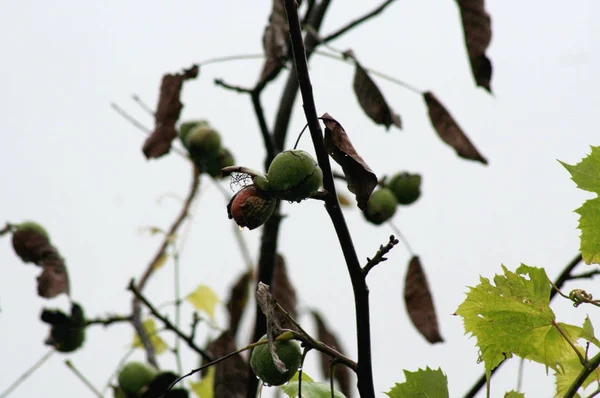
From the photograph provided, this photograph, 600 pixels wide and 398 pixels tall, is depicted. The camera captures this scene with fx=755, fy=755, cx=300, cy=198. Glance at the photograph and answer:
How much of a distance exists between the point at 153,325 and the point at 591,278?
3.53 feet

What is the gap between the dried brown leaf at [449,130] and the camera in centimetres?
133

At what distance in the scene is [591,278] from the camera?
1230mm

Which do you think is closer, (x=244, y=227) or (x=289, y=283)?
(x=244, y=227)

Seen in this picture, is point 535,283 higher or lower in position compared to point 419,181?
lower

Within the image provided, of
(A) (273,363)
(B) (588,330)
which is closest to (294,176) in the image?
(A) (273,363)

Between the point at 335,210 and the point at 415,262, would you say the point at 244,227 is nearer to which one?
the point at 335,210

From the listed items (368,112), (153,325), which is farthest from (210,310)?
(368,112)

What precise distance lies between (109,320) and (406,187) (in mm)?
681

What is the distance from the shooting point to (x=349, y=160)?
1.97ft

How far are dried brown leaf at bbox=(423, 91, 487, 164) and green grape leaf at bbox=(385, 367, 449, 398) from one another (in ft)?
2.41

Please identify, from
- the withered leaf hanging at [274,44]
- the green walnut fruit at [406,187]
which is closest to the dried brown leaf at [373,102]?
the withered leaf hanging at [274,44]

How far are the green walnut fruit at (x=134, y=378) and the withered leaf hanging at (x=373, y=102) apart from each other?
695mm

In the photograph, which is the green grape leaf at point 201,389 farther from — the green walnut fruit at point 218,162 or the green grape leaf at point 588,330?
the green grape leaf at point 588,330

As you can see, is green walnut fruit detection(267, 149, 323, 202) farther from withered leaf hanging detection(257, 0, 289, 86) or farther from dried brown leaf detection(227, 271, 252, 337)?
dried brown leaf detection(227, 271, 252, 337)
